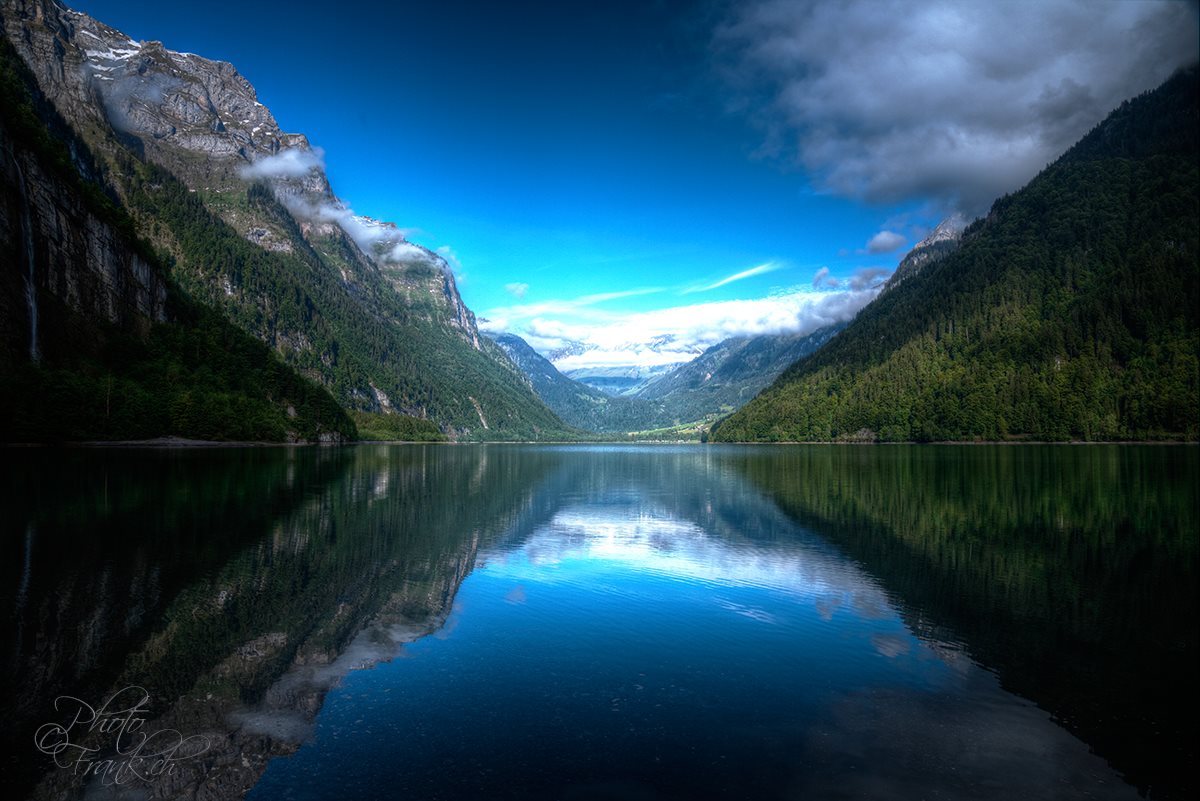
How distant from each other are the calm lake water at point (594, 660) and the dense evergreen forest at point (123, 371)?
69277mm

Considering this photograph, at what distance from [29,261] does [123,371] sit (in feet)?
87.3

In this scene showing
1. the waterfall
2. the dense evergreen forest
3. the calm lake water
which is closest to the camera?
the calm lake water

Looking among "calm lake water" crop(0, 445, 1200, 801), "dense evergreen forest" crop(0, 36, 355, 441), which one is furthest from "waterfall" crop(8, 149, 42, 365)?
"calm lake water" crop(0, 445, 1200, 801)

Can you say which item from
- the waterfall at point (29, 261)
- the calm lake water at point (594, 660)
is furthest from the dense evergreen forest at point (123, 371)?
the calm lake water at point (594, 660)

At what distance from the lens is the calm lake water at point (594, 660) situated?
10570 mm

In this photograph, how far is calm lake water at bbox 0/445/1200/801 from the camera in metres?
10.6

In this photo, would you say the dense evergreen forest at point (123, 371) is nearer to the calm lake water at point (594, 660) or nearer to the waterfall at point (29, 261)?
the waterfall at point (29, 261)

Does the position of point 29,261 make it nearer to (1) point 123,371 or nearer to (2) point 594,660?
(1) point 123,371

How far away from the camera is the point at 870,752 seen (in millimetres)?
11367

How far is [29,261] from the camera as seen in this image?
309 ft

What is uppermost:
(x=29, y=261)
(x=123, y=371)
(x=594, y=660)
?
(x=29, y=261)

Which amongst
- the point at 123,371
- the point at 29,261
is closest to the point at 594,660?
the point at 29,261

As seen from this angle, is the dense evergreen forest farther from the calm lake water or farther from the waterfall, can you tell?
the calm lake water

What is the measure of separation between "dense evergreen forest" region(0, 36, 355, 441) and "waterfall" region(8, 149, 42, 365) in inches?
66.4
